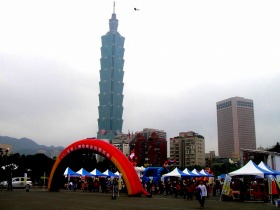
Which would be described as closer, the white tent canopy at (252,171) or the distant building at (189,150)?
the white tent canopy at (252,171)

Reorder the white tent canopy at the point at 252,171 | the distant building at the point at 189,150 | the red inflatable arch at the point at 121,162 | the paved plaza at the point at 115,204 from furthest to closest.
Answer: the distant building at the point at 189,150 < the red inflatable arch at the point at 121,162 < the white tent canopy at the point at 252,171 < the paved plaza at the point at 115,204

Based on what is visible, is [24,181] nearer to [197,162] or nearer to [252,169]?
[252,169]

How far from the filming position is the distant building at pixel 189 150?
149 m

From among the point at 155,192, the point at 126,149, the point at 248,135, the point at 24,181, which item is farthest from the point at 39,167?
the point at 248,135

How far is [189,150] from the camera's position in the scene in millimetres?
150625

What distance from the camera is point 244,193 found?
958 inches

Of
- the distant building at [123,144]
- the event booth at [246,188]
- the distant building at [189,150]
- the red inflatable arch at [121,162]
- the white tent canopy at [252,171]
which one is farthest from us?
the distant building at [123,144]

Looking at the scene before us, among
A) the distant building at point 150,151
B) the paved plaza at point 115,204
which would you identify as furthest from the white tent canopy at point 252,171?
the distant building at point 150,151

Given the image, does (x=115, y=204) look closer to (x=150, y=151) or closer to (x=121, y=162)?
(x=121, y=162)

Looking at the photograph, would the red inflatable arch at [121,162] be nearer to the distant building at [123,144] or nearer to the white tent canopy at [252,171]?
the white tent canopy at [252,171]

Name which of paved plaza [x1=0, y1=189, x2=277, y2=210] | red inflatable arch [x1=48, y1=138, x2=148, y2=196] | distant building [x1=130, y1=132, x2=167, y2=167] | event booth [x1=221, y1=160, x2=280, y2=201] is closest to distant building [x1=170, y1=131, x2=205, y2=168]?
distant building [x1=130, y1=132, x2=167, y2=167]

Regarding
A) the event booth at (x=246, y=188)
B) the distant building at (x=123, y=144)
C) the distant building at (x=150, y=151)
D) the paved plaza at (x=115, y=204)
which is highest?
the distant building at (x=123, y=144)

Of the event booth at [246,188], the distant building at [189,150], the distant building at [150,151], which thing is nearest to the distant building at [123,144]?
the distant building at [189,150]

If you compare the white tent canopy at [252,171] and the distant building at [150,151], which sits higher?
the distant building at [150,151]
